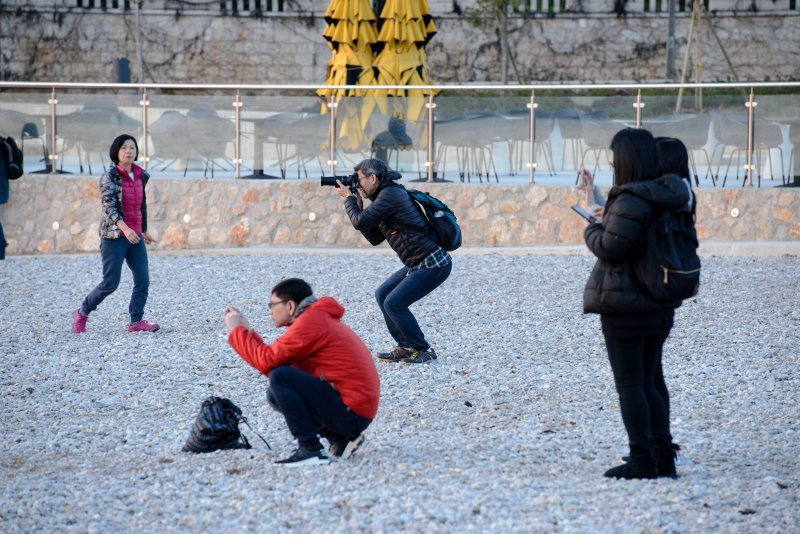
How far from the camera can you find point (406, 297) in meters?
8.42

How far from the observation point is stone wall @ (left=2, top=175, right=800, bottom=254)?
48.2 feet

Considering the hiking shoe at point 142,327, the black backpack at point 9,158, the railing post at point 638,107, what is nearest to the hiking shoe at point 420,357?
the hiking shoe at point 142,327

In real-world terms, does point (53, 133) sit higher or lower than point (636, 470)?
higher

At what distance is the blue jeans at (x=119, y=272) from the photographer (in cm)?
970

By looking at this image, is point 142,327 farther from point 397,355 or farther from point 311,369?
point 311,369

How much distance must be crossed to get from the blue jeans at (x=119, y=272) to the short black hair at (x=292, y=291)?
426 centimetres

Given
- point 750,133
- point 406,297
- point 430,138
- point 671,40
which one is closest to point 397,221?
point 406,297

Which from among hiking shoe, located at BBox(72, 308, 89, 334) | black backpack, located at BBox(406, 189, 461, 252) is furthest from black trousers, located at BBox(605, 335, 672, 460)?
hiking shoe, located at BBox(72, 308, 89, 334)

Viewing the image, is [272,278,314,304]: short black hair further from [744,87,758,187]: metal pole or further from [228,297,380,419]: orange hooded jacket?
[744,87,758,187]: metal pole

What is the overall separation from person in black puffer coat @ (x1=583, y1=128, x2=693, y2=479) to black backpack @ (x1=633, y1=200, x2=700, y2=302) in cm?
4

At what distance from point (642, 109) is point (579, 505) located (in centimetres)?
998

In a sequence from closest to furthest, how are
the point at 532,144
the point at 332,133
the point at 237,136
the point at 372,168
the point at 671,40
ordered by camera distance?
the point at 372,168 < the point at 532,144 < the point at 332,133 < the point at 237,136 < the point at 671,40

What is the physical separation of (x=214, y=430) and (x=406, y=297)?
2598 mm

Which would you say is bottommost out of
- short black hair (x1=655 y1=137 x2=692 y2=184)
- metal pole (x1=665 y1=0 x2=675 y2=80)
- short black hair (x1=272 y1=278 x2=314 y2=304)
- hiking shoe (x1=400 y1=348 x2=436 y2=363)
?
hiking shoe (x1=400 y1=348 x2=436 y2=363)
